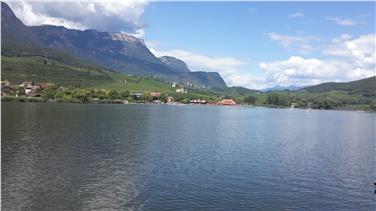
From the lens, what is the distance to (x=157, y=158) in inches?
2146

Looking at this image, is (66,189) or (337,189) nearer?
(66,189)

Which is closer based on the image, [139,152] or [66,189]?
[66,189]

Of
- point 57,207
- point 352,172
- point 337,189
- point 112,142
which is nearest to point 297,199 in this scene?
point 337,189

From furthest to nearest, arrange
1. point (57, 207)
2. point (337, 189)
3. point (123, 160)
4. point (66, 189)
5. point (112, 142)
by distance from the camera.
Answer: point (112, 142), point (123, 160), point (337, 189), point (66, 189), point (57, 207)

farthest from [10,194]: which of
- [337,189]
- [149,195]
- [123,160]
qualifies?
[337,189]

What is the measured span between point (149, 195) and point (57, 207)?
783 centimetres

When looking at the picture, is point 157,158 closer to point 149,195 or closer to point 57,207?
point 149,195

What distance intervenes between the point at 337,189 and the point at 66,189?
83.8 feet

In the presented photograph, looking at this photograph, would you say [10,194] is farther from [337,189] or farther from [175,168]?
[337,189]

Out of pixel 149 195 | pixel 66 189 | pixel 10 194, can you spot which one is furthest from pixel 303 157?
pixel 10 194

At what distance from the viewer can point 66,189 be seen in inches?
1460

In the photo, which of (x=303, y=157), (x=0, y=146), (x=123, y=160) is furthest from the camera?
(x=303, y=157)

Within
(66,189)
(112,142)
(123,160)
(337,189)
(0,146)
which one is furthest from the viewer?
(112,142)

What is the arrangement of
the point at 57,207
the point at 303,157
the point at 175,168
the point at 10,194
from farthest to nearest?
the point at 303,157
the point at 175,168
the point at 10,194
the point at 57,207
